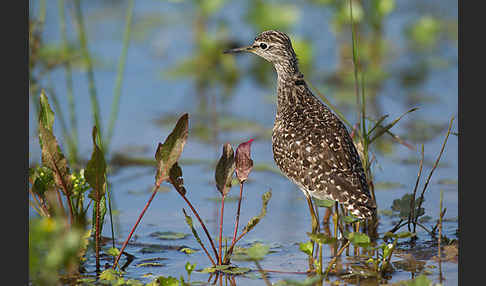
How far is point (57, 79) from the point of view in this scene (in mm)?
11469

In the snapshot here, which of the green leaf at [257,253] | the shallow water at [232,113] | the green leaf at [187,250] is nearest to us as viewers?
the green leaf at [257,253]

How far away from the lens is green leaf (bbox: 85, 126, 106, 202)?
516cm

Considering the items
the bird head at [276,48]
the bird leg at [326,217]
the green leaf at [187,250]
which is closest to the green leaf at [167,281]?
the green leaf at [187,250]

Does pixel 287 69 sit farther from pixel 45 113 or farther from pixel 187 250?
pixel 45 113

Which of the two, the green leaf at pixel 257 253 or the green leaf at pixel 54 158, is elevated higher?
the green leaf at pixel 54 158

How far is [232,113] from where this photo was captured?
1023 cm

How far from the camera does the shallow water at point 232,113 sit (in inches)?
261

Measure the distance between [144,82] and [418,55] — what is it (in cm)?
447

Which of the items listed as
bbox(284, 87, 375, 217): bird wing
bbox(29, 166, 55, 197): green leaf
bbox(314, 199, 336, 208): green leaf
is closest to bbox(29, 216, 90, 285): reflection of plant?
bbox(29, 166, 55, 197): green leaf

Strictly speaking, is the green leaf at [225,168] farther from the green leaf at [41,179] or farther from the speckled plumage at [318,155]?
the green leaf at [41,179]

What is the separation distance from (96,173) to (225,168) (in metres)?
0.95

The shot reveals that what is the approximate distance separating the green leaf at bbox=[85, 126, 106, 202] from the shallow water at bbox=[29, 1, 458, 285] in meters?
0.74

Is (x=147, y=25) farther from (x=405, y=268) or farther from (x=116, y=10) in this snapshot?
(x=405, y=268)

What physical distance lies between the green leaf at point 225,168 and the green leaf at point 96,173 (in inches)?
33.5
